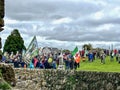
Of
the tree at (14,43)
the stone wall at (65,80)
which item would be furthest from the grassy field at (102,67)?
the tree at (14,43)

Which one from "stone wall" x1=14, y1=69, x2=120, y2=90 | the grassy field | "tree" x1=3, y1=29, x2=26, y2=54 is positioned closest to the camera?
"stone wall" x1=14, y1=69, x2=120, y2=90

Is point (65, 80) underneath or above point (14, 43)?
underneath

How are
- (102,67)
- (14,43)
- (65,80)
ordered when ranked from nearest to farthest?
(65,80) < (102,67) < (14,43)

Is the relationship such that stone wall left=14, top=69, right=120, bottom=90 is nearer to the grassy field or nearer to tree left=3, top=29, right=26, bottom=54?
the grassy field

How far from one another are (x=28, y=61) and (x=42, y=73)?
5712 mm

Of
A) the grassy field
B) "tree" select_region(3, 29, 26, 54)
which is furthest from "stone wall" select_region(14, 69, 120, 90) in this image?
"tree" select_region(3, 29, 26, 54)

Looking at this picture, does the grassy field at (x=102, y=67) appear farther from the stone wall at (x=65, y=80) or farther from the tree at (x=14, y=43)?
the tree at (x=14, y=43)

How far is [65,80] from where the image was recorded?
40.7 metres

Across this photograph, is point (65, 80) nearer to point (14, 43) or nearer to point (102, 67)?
point (102, 67)

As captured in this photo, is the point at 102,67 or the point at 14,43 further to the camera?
the point at 14,43

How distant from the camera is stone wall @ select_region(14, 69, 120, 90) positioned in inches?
1421

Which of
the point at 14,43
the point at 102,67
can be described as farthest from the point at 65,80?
the point at 14,43

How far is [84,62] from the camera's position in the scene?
54500 mm

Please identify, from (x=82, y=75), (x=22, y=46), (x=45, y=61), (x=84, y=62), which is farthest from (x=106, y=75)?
(x=22, y=46)
